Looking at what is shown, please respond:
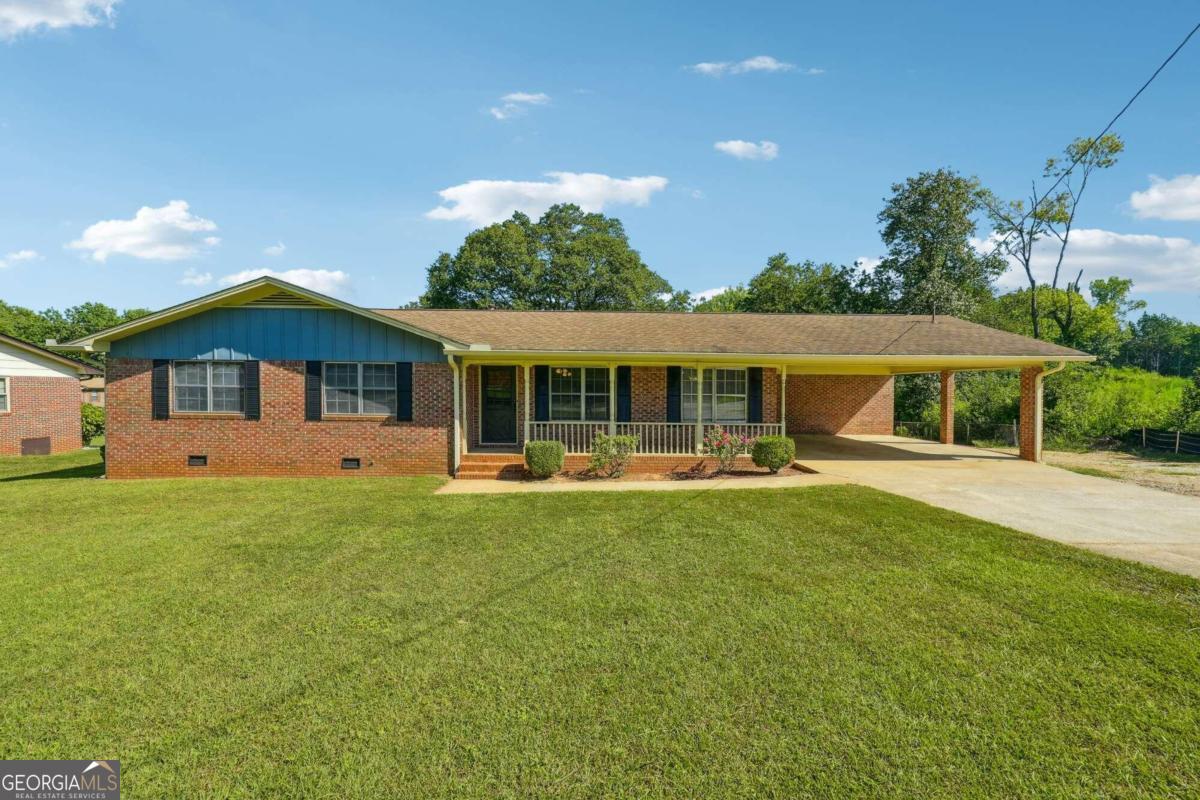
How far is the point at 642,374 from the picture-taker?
502 inches

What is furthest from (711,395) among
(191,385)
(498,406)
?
(191,385)

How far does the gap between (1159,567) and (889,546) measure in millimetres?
2491

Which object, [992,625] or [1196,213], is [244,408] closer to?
[992,625]

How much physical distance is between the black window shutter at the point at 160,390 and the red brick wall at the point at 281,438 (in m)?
0.10

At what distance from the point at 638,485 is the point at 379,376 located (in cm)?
597

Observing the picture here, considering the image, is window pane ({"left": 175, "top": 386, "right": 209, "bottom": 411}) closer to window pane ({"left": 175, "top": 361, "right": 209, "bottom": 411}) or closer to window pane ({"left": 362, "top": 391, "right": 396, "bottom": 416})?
window pane ({"left": 175, "top": 361, "right": 209, "bottom": 411})

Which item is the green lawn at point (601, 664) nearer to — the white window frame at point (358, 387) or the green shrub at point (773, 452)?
the green shrub at point (773, 452)

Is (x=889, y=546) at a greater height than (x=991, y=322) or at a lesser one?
lesser

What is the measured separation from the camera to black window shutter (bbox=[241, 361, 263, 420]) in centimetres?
1127

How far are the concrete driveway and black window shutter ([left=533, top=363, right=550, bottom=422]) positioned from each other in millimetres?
6283

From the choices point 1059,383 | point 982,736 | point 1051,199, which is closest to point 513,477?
point 982,736

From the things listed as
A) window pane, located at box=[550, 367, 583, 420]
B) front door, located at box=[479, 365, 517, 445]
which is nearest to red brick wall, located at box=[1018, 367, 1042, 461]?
window pane, located at box=[550, 367, 583, 420]

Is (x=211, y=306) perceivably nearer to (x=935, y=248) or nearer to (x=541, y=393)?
(x=541, y=393)

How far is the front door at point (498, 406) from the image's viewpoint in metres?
13.2
